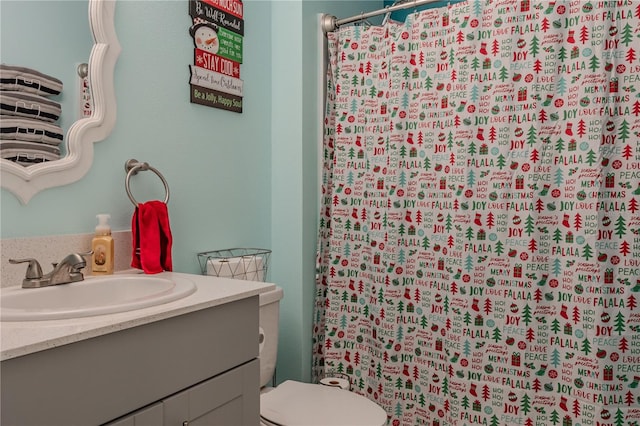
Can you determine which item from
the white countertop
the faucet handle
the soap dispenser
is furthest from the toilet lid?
the faucet handle

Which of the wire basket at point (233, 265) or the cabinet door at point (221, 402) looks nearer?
the cabinet door at point (221, 402)

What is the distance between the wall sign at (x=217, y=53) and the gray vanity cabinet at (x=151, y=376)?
0.89 metres

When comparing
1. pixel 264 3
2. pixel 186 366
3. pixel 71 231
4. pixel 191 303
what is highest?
pixel 264 3

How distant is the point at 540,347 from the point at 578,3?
120 centimetres

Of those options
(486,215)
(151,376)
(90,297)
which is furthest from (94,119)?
(486,215)

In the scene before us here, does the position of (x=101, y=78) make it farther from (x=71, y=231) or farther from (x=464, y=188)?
(x=464, y=188)

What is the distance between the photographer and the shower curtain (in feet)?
5.22

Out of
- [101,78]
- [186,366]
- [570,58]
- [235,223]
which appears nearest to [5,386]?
[186,366]

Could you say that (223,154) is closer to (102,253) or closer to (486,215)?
(102,253)

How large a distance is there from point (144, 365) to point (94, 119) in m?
0.79

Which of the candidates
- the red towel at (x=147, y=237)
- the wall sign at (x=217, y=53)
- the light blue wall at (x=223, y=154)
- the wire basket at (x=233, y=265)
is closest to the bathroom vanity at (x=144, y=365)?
the red towel at (x=147, y=237)

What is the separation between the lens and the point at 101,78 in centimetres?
145

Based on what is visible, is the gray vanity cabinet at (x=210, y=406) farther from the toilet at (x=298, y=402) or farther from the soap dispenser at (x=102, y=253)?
the soap dispenser at (x=102, y=253)

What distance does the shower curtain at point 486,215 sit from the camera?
5.22 ft
